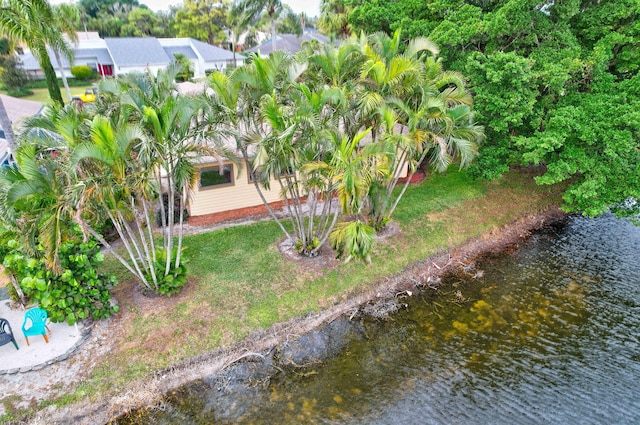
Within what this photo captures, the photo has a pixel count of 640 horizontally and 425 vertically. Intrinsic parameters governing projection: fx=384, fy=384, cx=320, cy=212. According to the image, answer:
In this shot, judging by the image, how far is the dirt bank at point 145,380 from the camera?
7.52m

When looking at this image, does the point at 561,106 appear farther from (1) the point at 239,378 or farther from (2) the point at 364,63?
(1) the point at 239,378

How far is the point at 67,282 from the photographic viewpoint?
8367 mm

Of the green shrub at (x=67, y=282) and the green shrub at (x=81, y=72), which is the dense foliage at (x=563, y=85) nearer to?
the green shrub at (x=67, y=282)

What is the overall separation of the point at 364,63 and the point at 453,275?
715 centimetres

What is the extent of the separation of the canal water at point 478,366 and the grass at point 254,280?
113cm

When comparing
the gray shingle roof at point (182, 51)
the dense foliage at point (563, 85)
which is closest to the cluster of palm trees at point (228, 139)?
the dense foliage at point (563, 85)

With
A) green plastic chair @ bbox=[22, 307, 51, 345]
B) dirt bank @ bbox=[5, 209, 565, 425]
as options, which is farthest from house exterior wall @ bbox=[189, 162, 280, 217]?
green plastic chair @ bbox=[22, 307, 51, 345]

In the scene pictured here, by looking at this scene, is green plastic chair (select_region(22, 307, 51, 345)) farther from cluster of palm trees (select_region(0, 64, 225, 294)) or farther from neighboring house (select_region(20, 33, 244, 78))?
neighboring house (select_region(20, 33, 244, 78))

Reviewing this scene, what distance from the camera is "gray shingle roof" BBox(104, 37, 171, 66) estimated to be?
37.2 metres

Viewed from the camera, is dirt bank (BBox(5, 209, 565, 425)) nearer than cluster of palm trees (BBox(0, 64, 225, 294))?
No

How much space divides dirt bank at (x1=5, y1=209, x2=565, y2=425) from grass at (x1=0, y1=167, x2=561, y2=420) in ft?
0.63

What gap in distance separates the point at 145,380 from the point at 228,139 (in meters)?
5.88

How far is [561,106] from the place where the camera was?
13.0 metres

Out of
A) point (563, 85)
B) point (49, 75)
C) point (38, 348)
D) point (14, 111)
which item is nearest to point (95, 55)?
point (14, 111)
